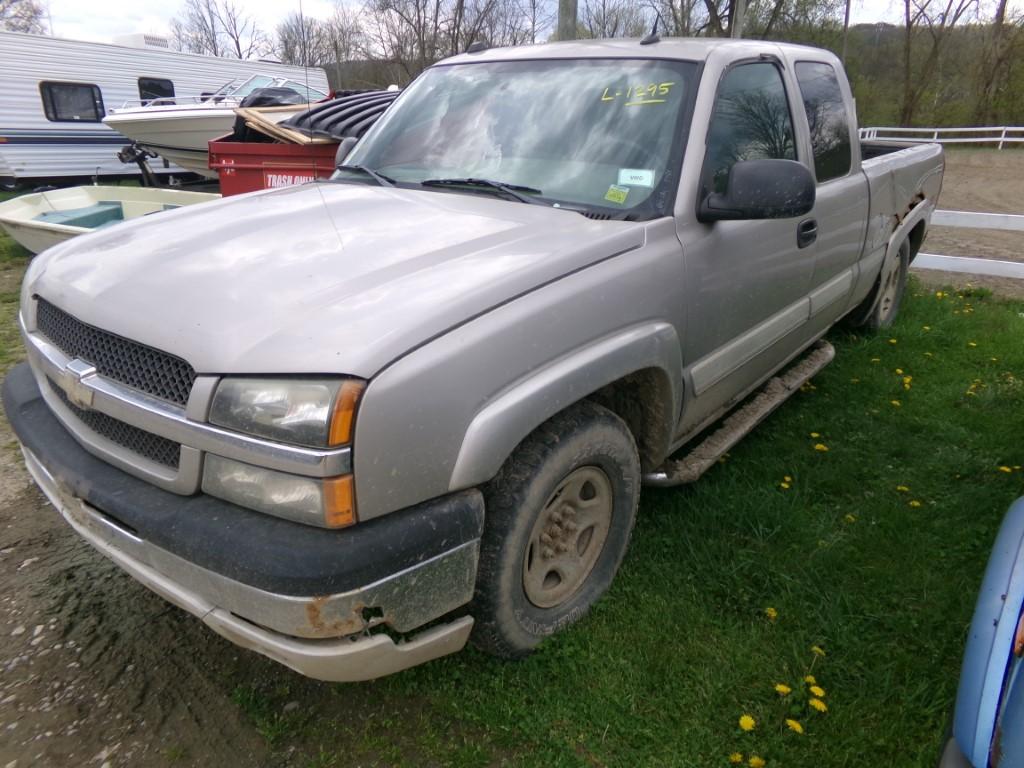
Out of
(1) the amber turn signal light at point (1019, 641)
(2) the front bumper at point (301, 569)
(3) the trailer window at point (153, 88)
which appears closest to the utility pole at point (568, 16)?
(2) the front bumper at point (301, 569)

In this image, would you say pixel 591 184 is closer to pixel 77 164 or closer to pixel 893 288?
pixel 893 288

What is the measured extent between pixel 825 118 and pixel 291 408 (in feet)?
10.7

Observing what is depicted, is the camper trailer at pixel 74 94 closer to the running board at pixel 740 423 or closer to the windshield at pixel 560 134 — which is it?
the windshield at pixel 560 134

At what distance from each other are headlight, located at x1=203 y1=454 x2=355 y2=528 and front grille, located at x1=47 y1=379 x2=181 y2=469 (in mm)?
166

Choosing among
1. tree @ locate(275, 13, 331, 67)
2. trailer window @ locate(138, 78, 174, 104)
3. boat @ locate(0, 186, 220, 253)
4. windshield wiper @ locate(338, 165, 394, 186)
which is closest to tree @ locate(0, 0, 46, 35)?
tree @ locate(275, 13, 331, 67)

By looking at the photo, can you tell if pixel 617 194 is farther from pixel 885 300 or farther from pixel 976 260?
pixel 976 260

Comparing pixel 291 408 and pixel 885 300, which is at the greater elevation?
pixel 291 408

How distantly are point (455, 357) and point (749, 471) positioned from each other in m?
2.32

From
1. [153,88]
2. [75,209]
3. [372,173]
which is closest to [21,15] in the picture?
[153,88]

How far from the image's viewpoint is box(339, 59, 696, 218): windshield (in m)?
2.65

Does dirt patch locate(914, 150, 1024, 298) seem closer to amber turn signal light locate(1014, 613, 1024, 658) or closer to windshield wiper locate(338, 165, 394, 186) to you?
windshield wiper locate(338, 165, 394, 186)

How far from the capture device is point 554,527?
243cm

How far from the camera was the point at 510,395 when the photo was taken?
1.93 meters

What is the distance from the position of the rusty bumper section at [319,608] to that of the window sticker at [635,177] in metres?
1.45
